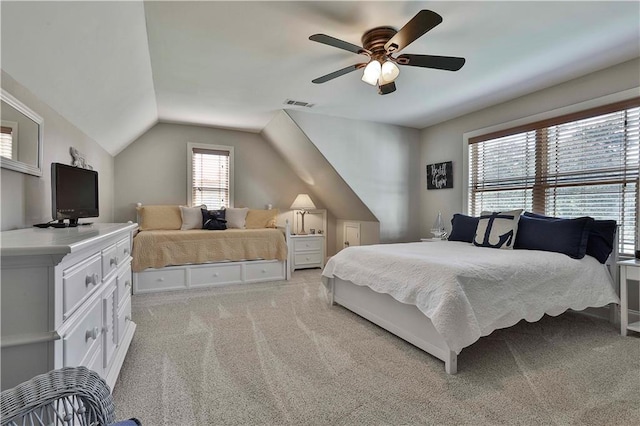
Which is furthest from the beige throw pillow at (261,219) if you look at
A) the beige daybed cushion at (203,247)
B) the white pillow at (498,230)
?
the white pillow at (498,230)

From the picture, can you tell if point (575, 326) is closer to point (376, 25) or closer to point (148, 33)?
point (376, 25)

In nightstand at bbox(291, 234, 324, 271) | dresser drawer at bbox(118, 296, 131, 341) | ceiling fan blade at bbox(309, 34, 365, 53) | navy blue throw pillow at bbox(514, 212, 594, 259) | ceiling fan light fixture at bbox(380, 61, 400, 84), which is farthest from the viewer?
nightstand at bbox(291, 234, 324, 271)

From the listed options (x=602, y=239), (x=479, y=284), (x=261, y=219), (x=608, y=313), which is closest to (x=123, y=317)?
(x=479, y=284)

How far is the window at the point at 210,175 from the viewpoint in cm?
500

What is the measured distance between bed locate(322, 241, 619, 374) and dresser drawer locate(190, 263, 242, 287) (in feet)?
6.27

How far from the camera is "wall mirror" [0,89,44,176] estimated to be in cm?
165

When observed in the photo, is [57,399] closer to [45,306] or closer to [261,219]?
[45,306]

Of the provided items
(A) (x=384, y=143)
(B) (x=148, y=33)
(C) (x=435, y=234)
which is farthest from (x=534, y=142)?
(B) (x=148, y=33)

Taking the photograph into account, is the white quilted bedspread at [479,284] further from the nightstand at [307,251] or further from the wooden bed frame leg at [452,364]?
the nightstand at [307,251]

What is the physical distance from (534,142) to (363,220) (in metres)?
2.54

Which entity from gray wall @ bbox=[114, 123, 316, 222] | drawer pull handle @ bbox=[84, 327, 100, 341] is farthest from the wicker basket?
gray wall @ bbox=[114, 123, 316, 222]

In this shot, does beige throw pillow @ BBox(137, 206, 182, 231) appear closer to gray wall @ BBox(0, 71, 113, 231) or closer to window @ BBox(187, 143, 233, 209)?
window @ BBox(187, 143, 233, 209)

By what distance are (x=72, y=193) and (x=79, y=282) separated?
47.6 inches

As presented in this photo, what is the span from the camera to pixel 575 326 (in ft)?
9.14
